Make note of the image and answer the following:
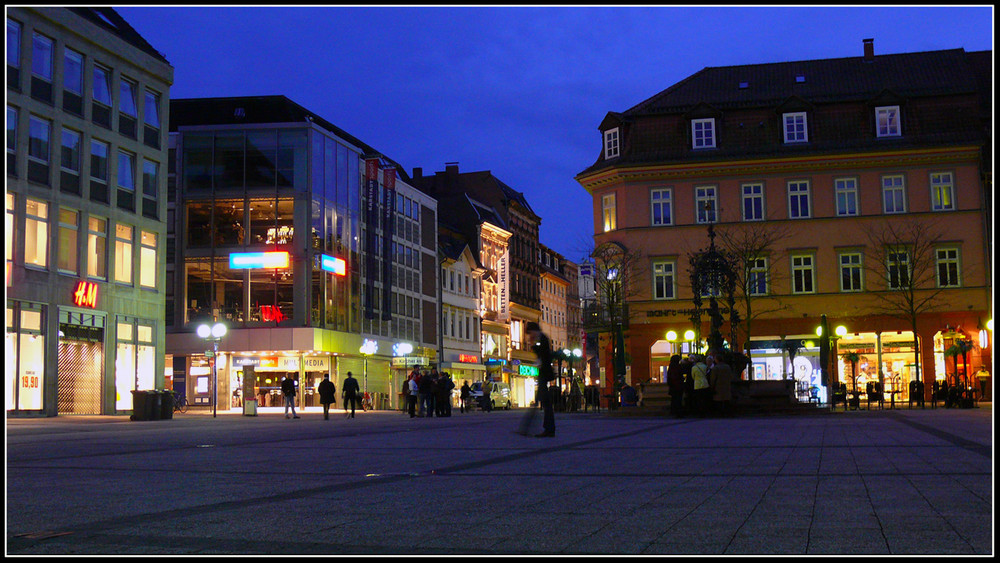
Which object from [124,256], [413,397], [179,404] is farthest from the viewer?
[179,404]

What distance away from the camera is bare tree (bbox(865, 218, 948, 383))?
52.8 metres

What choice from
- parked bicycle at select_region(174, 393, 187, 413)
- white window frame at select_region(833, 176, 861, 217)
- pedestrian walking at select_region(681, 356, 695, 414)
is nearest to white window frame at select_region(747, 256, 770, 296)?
white window frame at select_region(833, 176, 861, 217)

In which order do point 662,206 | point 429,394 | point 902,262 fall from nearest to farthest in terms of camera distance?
point 429,394 → point 902,262 → point 662,206

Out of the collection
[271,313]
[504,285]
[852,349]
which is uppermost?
[504,285]

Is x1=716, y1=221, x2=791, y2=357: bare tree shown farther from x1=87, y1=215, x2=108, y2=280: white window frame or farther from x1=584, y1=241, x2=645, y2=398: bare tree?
x1=87, y1=215, x2=108, y2=280: white window frame

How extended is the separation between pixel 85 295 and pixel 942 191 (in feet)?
134

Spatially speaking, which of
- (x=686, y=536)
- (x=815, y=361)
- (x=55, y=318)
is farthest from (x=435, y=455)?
(x=815, y=361)

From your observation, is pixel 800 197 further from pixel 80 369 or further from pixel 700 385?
pixel 80 369

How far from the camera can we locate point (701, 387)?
28.5m

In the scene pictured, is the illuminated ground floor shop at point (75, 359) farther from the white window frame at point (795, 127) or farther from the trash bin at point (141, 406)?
the white window frame at point (795, 127)

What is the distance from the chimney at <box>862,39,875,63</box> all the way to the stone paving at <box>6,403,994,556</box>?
1944 inches

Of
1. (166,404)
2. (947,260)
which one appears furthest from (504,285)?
(166,404)

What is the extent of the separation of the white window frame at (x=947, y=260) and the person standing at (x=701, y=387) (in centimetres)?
2906

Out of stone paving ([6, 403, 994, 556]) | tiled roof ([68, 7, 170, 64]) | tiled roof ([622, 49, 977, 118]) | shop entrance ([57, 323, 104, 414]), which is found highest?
tiled roof ([622, 49, 977, 118])
